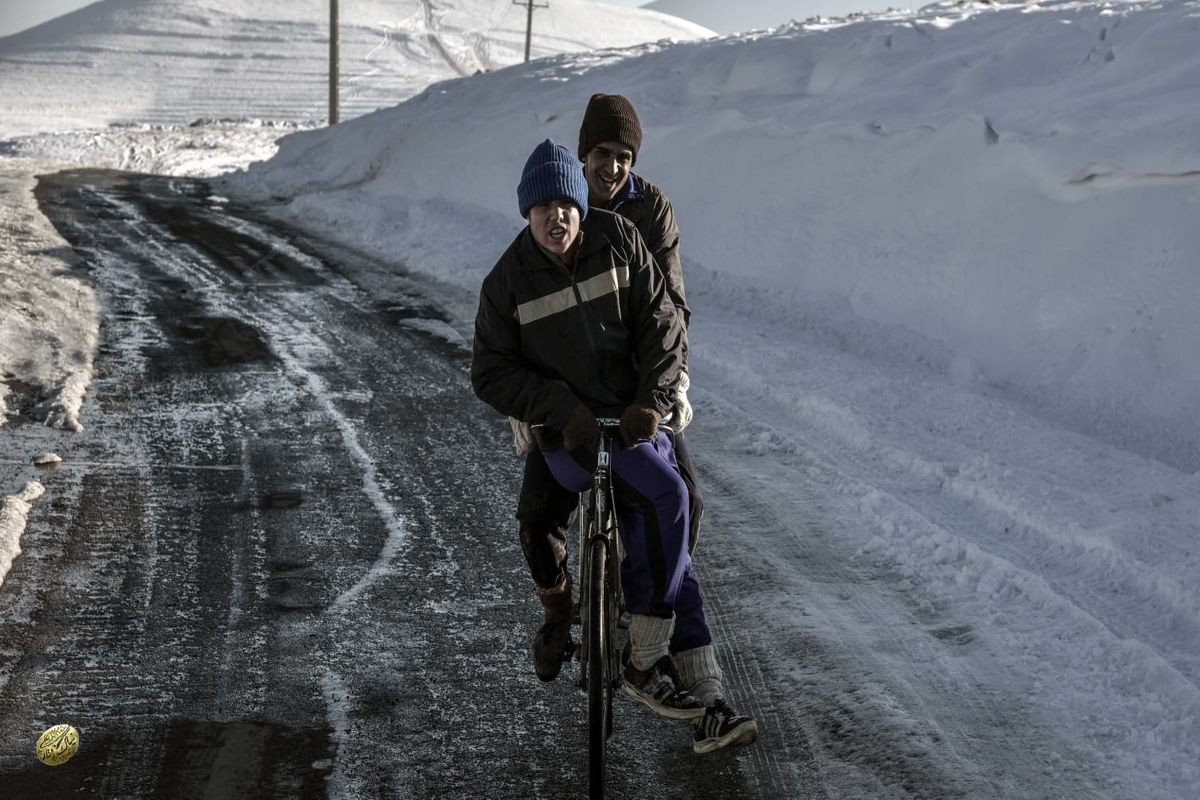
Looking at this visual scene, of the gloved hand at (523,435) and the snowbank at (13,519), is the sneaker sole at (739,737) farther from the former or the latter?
the snowbank at (13,519)

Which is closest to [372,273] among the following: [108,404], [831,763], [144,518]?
[108,404]

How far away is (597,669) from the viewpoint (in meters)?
3.67

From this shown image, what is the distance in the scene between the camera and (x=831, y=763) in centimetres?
395

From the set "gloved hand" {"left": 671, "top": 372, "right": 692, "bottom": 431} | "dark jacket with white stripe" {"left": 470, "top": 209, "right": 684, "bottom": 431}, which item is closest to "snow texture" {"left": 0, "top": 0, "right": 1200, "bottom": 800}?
"gloved hand" {"left": 671, "top": 372, "right": 692, "bottom": 431}

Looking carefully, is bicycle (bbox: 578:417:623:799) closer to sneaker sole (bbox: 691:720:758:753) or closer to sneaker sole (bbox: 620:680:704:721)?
sneaker sole (bbox: 620:680:704:721)

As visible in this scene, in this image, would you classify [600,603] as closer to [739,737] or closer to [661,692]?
[661,692]

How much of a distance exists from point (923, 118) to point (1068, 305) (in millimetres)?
3434

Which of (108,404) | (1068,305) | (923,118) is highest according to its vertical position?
(923,118)

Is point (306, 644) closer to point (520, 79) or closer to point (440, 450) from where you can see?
point (440, 450)

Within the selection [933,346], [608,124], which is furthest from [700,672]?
[933,346]

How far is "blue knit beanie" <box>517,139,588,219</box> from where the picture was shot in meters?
3.85

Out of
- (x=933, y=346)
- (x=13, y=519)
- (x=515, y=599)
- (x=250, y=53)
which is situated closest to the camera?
(x=515, y=599)

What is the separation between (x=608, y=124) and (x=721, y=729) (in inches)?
102

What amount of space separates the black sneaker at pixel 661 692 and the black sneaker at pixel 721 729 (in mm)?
46
